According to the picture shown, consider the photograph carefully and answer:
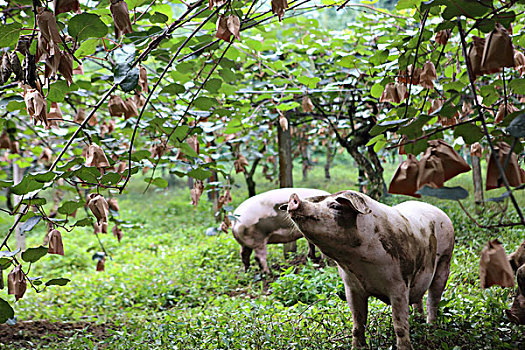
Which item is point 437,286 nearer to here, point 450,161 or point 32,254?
point 450,161

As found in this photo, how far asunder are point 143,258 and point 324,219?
18.7 ft

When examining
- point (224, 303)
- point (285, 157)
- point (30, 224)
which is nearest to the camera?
point (30, 224)

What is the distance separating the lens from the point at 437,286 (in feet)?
7.73

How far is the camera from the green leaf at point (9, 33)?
4.54ft

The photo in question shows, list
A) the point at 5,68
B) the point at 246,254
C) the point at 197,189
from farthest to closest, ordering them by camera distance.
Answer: the point at 246,254
the point at 197,189
the point at 5,68

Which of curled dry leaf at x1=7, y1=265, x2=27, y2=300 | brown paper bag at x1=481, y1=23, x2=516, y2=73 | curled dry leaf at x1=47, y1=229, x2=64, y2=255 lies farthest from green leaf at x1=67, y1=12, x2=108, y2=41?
brown paper bag at x1=481, y1=23, x2=516, y2=73

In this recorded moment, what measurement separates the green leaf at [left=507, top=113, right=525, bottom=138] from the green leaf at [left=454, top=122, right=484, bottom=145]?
19cm

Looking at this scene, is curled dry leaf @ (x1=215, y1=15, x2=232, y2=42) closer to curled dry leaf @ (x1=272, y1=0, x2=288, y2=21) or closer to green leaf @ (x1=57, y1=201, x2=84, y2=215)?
curled dry leaf @ (x1=272, y1=0, x2=288, y2=21)

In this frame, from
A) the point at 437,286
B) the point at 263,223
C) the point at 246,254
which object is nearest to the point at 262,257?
the point at 246,254

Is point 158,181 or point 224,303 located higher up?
point 158,181

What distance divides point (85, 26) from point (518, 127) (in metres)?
1.36

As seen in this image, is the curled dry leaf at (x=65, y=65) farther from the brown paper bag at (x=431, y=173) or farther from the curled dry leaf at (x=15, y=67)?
the brown paper bag at (x=431, y=173)

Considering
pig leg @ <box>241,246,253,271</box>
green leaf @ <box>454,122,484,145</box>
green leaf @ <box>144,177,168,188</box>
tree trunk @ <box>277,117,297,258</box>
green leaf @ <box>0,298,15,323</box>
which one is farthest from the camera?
tree trunk @ <box>277,117,297,258</box>

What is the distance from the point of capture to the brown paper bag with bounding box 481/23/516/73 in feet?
3.98
